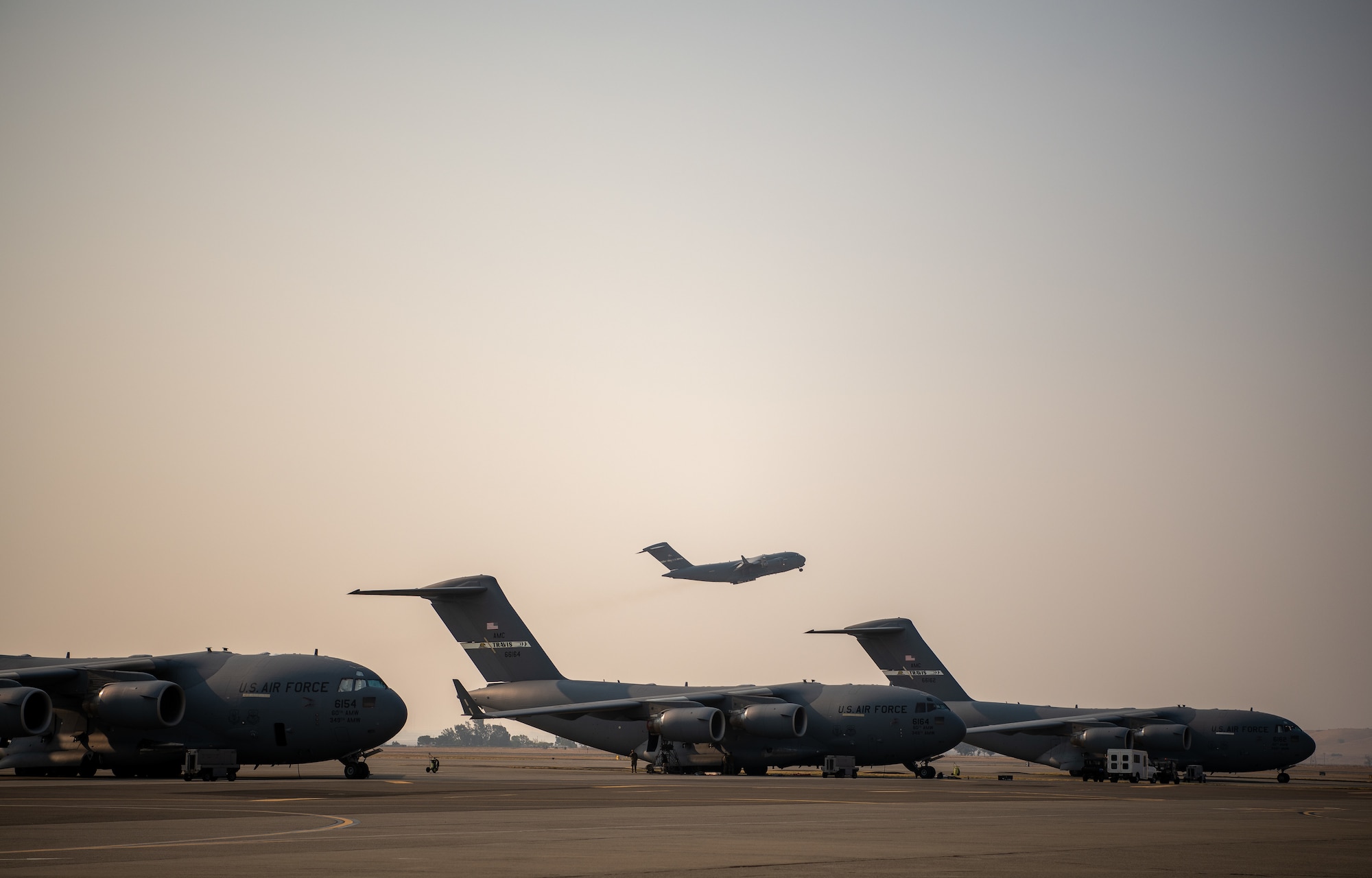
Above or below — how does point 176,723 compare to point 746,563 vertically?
below

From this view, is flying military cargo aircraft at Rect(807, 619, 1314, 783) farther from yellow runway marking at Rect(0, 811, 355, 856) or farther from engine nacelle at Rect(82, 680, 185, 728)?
yellow runway marking at Rect(0, 811, 355, 856)

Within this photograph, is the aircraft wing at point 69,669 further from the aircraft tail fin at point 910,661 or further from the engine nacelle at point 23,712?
the aircraft tail fin at point 910,661

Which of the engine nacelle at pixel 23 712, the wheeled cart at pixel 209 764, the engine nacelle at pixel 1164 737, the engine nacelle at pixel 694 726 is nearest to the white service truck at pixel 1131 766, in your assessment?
the engine nacelle at pixel 1164 737

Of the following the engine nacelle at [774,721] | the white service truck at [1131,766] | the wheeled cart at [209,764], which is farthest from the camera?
the engine nacelle at [774,721]

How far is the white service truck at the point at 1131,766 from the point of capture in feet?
154

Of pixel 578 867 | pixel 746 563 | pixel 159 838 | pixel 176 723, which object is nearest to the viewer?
pixel 578 867

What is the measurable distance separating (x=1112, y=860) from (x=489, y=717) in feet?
127

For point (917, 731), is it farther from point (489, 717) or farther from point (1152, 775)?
point (489, 717)

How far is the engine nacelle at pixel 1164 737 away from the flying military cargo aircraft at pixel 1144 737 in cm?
3

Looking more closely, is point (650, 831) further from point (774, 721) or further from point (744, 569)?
point (744, 569)

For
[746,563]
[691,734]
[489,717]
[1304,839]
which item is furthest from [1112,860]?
[746,563]

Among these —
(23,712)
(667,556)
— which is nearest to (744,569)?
(667,556)

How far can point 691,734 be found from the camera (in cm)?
4841

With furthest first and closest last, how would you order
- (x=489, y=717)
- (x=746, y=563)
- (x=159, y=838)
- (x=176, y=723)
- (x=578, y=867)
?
(x=746, y=563), (x=489, y=717), (x=176, y=723), (x=159, y=838), (x=578, y=867)
